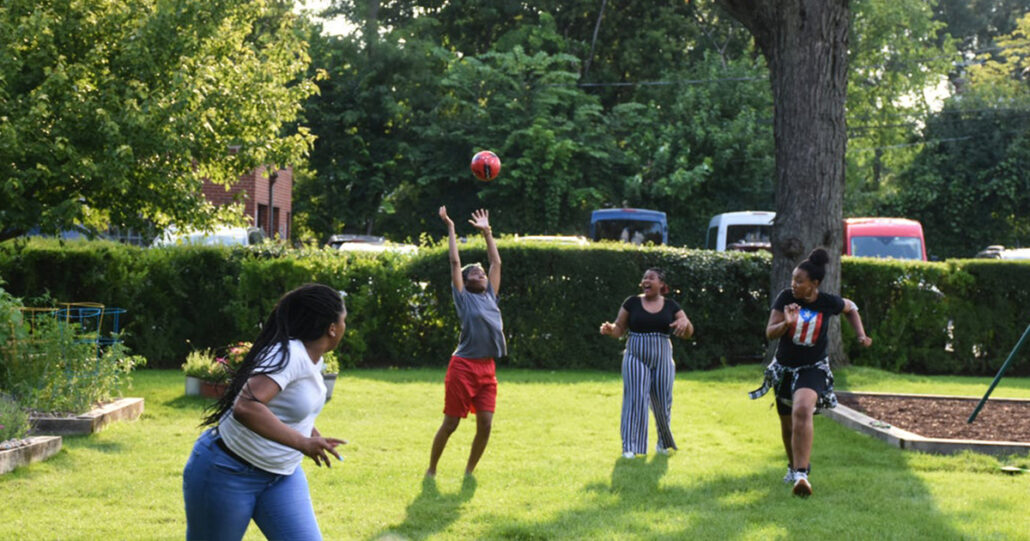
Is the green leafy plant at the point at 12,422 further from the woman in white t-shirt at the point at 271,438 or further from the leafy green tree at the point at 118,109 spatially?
the woman in white t-shirt at the point at 271,438

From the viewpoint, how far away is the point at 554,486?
29.4 ft

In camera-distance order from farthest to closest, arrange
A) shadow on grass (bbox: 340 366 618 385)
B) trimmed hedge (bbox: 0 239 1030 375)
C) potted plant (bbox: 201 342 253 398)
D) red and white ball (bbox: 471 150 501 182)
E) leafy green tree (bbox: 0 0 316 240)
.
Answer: trimmed hedge (bbox: 0 239 1030 375)
shadow on grass (bbox: 340 366 618 385)
potted plant (bbox: 201 342 253 398)
leafy green tree (bbox: 0 0 316 240)
red and white ball (bbox: 471 150 501 182)

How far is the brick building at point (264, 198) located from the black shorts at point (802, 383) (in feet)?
79.5

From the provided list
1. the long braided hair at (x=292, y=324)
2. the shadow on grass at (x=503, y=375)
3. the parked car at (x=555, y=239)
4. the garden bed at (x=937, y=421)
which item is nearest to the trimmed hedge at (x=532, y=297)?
the shadow on grass at (x=503, y=375)

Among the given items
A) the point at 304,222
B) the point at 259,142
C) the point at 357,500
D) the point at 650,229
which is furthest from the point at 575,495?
the point at 304,222

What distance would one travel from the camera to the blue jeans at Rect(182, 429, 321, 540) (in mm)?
4438

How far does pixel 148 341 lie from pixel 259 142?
4545mm

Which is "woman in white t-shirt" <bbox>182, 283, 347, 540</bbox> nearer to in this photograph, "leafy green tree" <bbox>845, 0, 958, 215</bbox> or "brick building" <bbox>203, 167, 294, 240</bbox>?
"brick building" <bbox>203, 167, 294, 240</bbox>

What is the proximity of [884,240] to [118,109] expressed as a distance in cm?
2132

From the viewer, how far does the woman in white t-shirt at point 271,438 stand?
4.43 meters

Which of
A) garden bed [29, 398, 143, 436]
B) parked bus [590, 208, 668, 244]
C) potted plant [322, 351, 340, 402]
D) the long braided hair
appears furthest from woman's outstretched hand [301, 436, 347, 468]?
parked bus [590, 208, 668, 244]

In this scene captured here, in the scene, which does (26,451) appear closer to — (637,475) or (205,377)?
(205,377)

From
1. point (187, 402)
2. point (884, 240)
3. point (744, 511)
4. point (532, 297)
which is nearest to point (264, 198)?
point (884, 240)

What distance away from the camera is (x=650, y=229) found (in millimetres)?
34469
